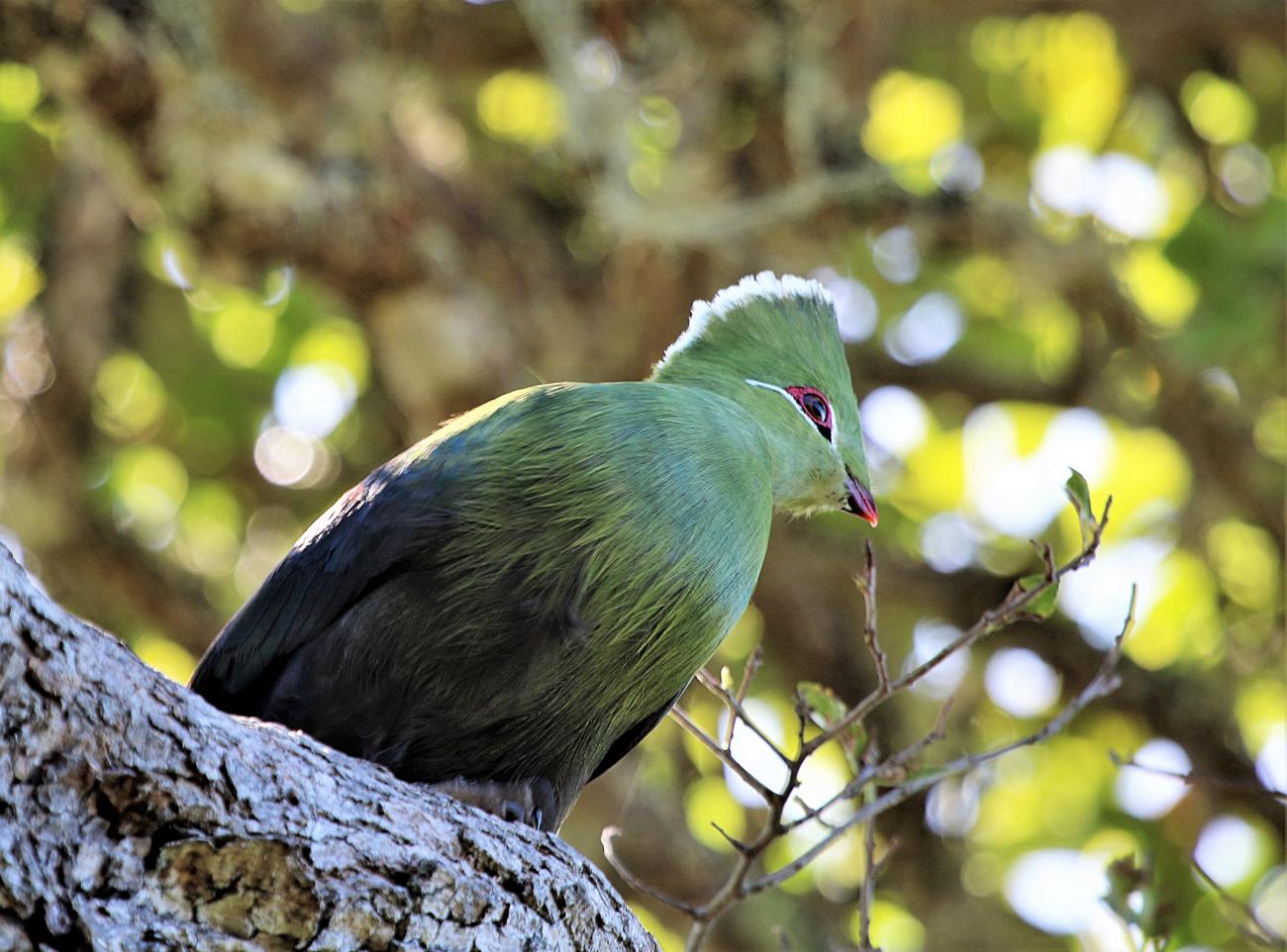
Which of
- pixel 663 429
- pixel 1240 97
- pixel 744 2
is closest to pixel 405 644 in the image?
pixel 663 429

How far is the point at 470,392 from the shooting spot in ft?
18.9

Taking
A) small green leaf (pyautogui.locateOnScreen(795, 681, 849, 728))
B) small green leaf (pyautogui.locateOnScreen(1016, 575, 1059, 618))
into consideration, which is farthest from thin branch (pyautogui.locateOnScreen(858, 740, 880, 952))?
small green leaf (pyautogui.locateOnScreen(1016, 575, 1059, 618))

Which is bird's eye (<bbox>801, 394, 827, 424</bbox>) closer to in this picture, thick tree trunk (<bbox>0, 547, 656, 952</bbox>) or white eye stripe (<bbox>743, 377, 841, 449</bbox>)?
white eye stripe (<bbox>743, 377, 841, 449</bbox>)

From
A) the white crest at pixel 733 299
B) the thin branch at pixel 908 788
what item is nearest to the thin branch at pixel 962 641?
the thin branch at pixel 908 788

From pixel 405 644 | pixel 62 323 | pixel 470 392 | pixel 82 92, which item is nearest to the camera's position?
pixel 405 644

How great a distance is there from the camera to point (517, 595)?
2.97m

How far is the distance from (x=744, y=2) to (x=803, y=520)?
85.9 inches

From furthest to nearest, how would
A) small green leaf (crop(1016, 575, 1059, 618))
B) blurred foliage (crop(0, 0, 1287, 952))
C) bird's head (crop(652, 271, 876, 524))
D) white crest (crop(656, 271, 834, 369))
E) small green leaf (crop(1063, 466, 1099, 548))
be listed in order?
blurred foliage (crop(0, 0, 1287, 952)) → white crest (crop(656, 271, 834, 369)) → bird's head (crop(652, 271, 876, 524)) → small green leaf (crop(1016, 575, 1059, 618)) → small green leaf (crop(1063, 466, 1099, 548))

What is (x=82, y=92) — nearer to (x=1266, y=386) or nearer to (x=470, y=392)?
(x=470, y=392)

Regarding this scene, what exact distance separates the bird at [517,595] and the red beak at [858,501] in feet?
1.34

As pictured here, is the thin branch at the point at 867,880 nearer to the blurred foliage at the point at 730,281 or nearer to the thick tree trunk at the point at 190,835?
the thick tree trunk at the point at 190,835

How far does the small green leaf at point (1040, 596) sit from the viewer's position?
317 cm

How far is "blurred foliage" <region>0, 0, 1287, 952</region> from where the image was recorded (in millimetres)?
5766

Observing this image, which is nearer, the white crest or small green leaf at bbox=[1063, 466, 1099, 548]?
small green leaf at bbox=[1063, 466, 1099, 548]
